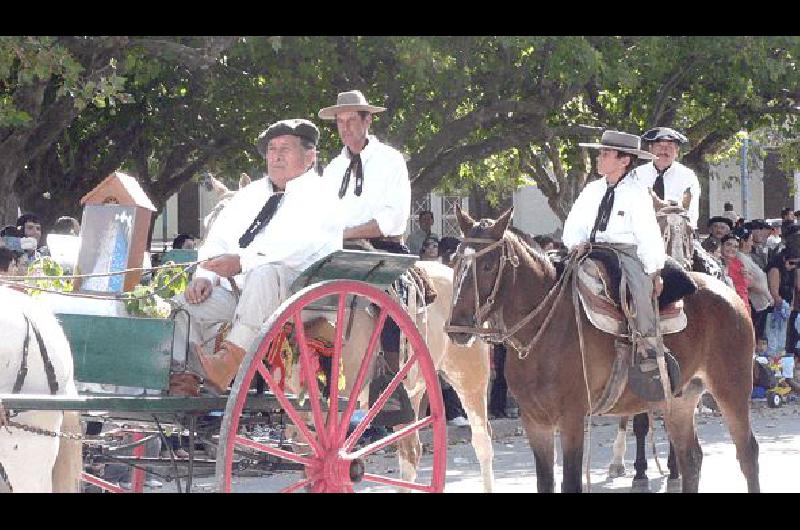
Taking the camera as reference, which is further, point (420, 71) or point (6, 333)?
point (420, 71)

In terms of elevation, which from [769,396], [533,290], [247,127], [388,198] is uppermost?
[247,127]

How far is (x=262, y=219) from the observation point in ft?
25.0

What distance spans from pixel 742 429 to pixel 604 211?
180cm

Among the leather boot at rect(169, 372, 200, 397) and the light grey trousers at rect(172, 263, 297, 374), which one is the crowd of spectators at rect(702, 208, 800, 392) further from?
the leather boot at rect(169, 372, 200, 397)

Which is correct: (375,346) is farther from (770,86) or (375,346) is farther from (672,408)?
(770,86)

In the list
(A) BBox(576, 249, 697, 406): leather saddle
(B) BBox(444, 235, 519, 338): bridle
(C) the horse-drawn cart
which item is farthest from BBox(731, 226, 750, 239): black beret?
(C) the horse-drawn cart

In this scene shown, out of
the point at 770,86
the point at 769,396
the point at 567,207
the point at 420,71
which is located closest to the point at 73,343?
the point at 420,71

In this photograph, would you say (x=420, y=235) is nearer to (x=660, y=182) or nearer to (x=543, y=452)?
(x=660, y=182)

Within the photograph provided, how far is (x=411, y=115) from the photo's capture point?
1914 cm

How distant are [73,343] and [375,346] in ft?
5.01

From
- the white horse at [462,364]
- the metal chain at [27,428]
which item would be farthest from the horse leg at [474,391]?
the metal chain at [27,428]

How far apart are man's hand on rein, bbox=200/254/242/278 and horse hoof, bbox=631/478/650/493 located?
16.5 ft

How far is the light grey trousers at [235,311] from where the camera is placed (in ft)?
22.9

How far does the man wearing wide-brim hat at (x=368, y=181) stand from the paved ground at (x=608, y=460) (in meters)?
2.72
